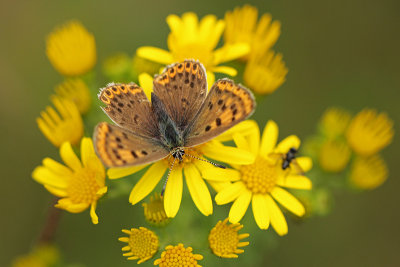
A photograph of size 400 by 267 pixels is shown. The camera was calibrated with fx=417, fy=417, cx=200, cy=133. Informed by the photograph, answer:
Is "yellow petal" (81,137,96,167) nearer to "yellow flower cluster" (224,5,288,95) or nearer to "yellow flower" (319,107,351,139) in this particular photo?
"yellow flower cluster" (224,5,288,95)

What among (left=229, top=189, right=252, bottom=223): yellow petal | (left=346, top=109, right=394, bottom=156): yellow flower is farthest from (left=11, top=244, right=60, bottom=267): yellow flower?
(left=346, top=109, right=394, bottom=156): yellow flower

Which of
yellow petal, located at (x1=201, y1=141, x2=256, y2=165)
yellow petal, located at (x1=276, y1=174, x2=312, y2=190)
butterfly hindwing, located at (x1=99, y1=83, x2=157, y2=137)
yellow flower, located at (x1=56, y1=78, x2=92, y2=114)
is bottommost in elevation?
yellow petal, located at (x1=276, y1=174, x2=312, y2=190)

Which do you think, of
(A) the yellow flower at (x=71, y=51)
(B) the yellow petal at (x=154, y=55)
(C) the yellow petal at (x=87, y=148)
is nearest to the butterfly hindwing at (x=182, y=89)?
(B) the yellow petal at (x=154, y=55)

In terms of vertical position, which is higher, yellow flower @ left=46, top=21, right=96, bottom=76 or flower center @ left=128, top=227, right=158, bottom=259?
yellow flower @ left=46, top=21, right=96, bottom=76

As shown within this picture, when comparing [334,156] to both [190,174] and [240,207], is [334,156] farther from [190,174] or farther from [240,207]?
[190,174]

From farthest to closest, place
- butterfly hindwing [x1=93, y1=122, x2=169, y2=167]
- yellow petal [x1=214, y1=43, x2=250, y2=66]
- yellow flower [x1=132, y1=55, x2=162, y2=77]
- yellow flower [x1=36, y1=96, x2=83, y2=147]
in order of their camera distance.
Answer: yellow flower [x1=132, y1=55, x2=162, y2=77]
yellow petal [x1=214, y1=43, x2=250, y2=66]
yellow flower [x1=36, y1=96, x2=83, y2=147]
butterfly hindwing [x1=93, y1=122, x2=169, y2=167]

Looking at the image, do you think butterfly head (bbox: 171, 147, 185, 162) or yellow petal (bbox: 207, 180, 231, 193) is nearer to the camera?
butterfly head (bbox: 171, 147, 185, 162)

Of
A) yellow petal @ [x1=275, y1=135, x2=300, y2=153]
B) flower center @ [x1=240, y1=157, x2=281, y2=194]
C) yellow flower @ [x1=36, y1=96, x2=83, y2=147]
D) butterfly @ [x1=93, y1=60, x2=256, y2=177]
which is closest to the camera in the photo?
butterfly @ [x1=93, y1=60, x2=256, y2=177]

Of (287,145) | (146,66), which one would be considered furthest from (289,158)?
(146,66)
